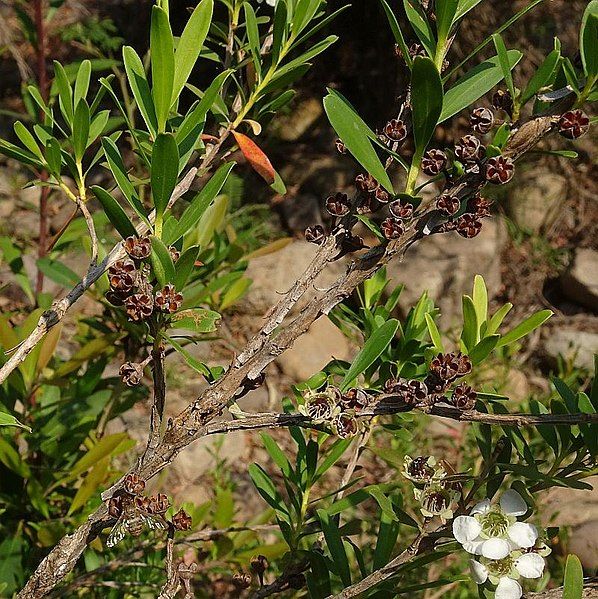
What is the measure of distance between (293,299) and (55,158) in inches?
12.3

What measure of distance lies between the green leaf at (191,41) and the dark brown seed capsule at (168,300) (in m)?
0.17

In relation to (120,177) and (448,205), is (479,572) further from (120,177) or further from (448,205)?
(120,177)

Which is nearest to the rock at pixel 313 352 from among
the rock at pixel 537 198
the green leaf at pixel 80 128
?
the rock at pixel 537 198

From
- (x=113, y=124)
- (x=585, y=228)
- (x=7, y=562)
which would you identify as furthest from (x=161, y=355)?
(x=585, y=228)

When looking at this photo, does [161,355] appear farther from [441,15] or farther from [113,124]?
[113,124]

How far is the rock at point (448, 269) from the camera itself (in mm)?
3361

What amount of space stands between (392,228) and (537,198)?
351cm

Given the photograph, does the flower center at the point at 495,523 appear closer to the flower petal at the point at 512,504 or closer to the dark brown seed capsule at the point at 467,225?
the flower petal at the point at 512,504

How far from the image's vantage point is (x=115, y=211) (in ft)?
1.98

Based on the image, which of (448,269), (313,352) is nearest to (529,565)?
(313,352)

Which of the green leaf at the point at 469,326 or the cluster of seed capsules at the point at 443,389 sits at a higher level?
the cluster of seed capsules at the point at 443,389

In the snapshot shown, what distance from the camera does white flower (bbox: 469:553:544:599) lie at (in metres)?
0.65

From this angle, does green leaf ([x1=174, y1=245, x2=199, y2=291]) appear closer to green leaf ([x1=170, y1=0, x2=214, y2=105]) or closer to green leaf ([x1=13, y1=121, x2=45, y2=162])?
green leaf ([x1=170, y1=0, x2=214, y2=105])

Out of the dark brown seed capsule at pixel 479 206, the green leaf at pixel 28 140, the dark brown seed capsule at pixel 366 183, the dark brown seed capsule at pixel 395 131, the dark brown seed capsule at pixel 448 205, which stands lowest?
the dark brown seed capsule at pixel 479 206
